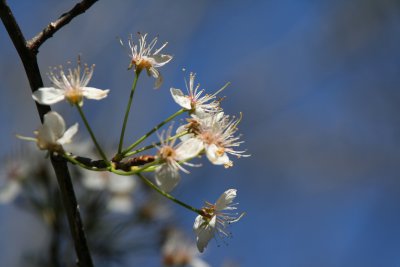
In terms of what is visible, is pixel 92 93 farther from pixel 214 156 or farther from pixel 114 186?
pixel 114 186

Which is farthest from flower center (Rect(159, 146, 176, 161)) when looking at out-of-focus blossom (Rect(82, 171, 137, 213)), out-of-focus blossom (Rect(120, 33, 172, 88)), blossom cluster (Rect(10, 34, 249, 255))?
out-of-focus blossom (Rect(82, 171, 137, 213))

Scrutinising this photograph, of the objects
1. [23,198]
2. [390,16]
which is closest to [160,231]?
[23,198]

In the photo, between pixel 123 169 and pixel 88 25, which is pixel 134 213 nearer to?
pixel 123 169

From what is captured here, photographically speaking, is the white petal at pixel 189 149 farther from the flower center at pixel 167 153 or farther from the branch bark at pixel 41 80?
the branch bark at pixel 41 80

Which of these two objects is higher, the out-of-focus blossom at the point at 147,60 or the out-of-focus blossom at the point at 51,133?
the out-of-focus blossom at the point at 147,60

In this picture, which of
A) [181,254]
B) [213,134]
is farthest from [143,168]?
[181,254]

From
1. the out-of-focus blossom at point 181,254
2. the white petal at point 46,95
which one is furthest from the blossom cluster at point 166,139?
the out-of-focus blossom at point 181,254
